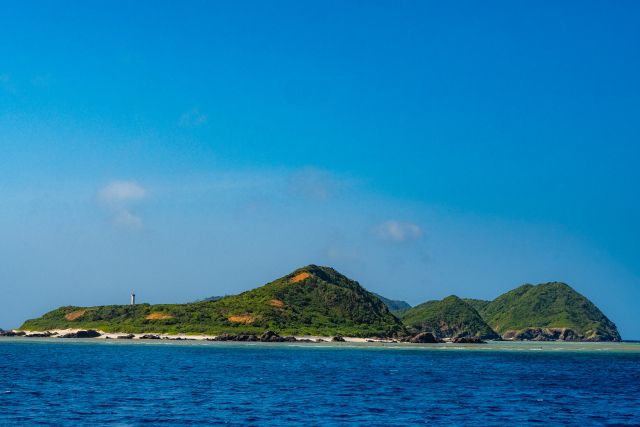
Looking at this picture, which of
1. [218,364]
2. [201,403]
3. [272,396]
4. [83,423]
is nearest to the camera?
[83,423]

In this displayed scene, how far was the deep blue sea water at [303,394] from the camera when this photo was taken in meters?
54.1

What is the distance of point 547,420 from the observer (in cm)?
5512

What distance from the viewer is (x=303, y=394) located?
7012 centimetres

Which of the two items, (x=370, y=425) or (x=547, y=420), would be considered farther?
(x=547, y=420)

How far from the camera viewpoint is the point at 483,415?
188 ft

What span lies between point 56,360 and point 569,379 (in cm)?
8048

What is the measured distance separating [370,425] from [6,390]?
128 feet

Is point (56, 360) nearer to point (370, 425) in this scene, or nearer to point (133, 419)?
point (133, 419)

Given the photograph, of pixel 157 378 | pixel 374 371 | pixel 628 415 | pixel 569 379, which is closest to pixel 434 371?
pixel 374 371

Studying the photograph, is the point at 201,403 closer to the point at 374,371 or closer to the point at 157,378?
the point at 157,378

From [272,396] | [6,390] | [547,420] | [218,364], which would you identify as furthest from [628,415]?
[218,364]

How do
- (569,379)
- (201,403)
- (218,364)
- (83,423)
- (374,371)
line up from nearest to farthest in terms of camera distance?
1. (83,423)
2. (201,403)
3. (569,379)
4. (374,371)
5. (218,364)

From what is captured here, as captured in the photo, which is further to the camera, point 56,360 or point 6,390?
point 56,360

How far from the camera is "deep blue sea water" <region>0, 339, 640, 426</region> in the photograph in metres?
54.1
